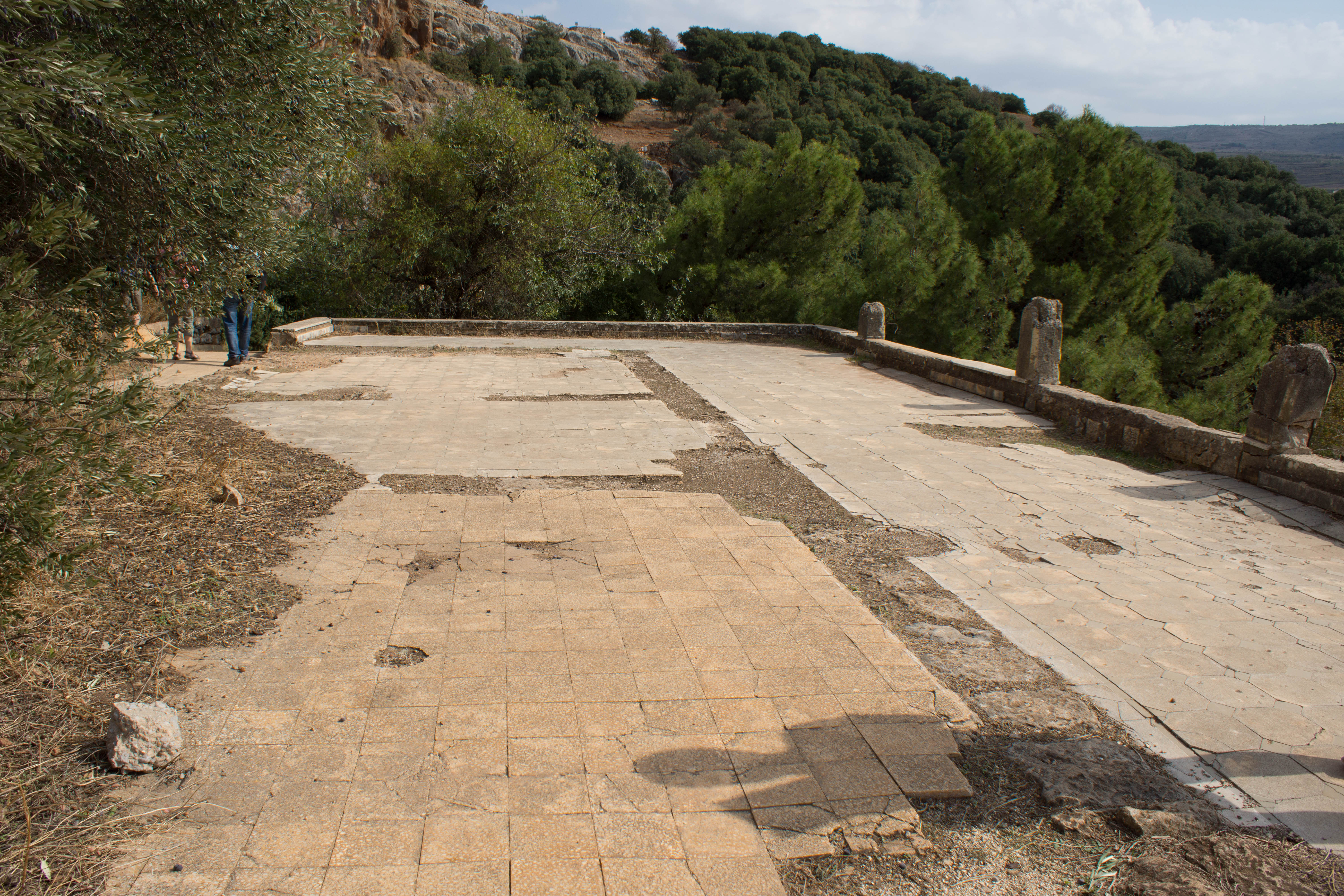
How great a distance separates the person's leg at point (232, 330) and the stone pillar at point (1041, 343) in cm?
928

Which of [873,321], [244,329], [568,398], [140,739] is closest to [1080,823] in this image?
[140,739]

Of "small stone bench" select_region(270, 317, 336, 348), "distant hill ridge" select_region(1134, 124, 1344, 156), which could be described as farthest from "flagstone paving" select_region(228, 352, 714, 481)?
"distant hill ridge" select_region(1134, 124, 1344, 156)

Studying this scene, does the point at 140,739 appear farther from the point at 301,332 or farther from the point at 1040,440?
the point at 301,332

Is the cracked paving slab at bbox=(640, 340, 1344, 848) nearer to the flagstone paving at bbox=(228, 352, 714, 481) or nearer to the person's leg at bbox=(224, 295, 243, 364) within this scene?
the flagstone paving at bbox=(228, 352, 714, 481)

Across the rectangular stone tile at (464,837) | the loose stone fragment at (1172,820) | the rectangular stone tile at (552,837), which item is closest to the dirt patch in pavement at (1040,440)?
the loose stone fragment at (1172,820)

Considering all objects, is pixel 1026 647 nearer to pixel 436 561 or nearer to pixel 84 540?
pixel 436 561

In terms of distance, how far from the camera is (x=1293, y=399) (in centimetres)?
627

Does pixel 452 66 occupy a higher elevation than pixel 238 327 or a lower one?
higher

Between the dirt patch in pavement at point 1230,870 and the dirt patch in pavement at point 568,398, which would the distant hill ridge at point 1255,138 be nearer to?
the dirt patch in pavement at point 568,398

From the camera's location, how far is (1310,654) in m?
3.78

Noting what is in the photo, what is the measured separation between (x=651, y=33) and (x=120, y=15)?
80.5m

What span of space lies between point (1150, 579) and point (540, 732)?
356 cm

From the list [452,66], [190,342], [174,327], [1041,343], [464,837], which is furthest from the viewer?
[452,66]

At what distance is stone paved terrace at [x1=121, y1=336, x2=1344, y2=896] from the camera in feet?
8.07
